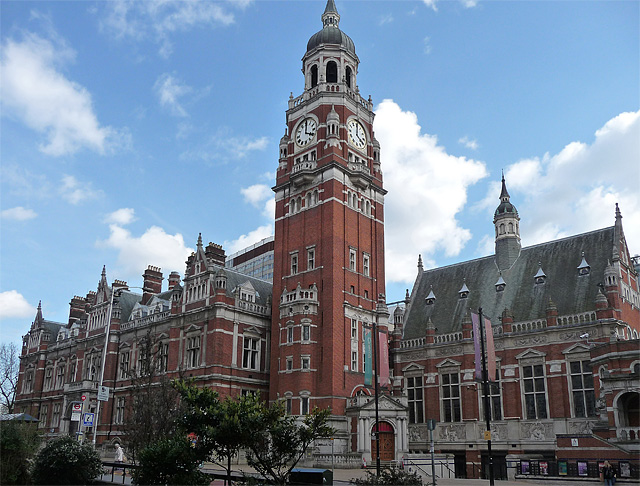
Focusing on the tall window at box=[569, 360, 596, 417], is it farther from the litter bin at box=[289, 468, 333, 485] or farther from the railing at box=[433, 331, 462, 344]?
the litter bin at box=[289, 468, 333, 485]

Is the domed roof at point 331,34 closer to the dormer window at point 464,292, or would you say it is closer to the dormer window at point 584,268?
the dormer window at point 464,292

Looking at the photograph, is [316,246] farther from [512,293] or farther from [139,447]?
[139,447]

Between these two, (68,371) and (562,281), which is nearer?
(562,281)

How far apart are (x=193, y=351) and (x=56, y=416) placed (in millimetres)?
27222

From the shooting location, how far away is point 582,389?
145 feet

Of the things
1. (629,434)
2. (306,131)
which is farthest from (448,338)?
(306,131)

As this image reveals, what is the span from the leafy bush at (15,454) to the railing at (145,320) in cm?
3428

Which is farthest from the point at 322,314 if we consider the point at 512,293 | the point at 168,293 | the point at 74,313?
the point at 74,313

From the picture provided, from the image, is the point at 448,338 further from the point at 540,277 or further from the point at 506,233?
the point at 506,233

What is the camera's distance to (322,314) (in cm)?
5144

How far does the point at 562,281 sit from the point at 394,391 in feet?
54.7

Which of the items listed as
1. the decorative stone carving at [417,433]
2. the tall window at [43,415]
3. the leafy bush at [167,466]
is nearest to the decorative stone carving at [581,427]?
the decorative stone carving at [417,433]

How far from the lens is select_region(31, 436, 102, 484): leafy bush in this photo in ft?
79.5

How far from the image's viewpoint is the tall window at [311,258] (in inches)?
2125
